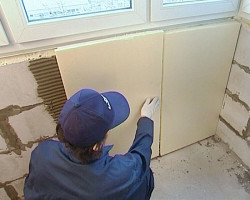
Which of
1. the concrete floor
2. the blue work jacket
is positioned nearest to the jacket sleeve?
the blue work jacket

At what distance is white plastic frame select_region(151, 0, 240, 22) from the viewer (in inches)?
42.7

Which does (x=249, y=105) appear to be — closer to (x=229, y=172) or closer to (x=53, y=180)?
(x=229, y=172)

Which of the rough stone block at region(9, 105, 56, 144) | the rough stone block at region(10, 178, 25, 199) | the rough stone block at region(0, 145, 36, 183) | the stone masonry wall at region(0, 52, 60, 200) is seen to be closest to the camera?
the stone masonry wall at region(0, 52, 60, 200)

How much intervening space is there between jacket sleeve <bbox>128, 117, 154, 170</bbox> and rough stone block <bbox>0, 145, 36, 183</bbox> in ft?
2.04

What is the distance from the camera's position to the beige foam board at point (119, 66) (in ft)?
3.27

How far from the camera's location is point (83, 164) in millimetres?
732

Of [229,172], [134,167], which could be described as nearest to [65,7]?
[134,167]

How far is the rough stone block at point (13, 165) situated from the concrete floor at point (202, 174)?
80 centimetres

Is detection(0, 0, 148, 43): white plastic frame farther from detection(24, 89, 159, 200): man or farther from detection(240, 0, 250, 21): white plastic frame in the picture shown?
detection(240, 0, 250, 21): white plastic frame

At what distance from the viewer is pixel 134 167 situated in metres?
0.82

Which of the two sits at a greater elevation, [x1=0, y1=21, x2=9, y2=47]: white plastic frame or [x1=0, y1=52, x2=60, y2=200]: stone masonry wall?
[x1=0, y1=21, x2=9, y2=47]: white plastic frame

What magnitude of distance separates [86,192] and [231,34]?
44.6 inches

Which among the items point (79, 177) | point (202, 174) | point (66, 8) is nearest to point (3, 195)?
point (79, 177)

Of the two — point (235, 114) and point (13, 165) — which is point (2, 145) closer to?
point (13, 165)
